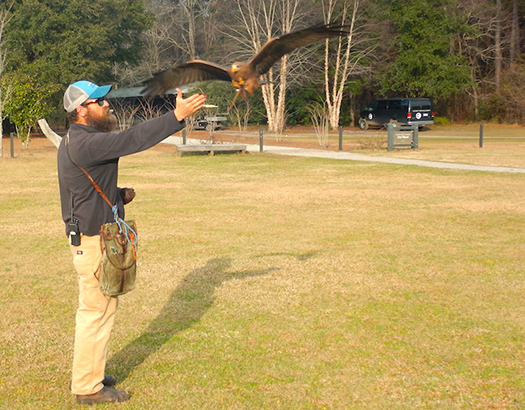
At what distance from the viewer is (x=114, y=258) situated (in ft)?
13.2

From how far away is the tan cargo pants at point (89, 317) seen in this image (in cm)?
405

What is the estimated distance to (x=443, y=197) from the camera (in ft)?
42.5

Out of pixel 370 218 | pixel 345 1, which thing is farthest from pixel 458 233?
pixel 345 1

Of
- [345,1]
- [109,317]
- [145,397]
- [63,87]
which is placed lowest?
[145,397]

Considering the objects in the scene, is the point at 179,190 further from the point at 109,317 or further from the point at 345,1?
the point at 345,1

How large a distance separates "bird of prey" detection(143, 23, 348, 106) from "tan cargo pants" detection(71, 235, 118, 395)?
69.3 inches

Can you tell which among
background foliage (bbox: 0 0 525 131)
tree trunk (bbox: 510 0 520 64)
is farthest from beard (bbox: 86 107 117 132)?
tree trunk (bbox: 510 0 520 64)

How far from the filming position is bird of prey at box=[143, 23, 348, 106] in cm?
523

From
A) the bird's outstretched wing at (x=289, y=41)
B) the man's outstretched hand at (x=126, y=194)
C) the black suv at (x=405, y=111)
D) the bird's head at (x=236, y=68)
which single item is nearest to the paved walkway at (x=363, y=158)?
the bird's outstretched wing at (x=289, y=41)

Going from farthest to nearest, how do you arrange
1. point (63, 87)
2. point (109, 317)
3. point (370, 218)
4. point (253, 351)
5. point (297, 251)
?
point (63, 87), point (370, 218), point (297, 251), point (253, 351), point (109, 317)

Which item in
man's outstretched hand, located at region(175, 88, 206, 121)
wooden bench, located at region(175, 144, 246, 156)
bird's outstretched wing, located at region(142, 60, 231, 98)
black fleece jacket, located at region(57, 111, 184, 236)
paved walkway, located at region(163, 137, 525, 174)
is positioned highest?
bird's outstretched wing, located at region(142, 60, 231, 98)

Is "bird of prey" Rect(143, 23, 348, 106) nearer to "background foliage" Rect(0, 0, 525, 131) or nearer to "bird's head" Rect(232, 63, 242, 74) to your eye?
"bird's head" Rect(232, 63, 242, 74)

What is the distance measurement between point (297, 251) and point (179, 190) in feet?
21.7

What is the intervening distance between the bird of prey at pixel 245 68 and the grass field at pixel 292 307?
1988 mm
